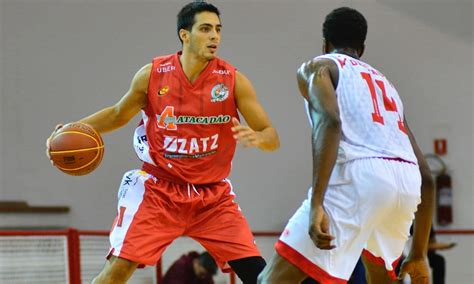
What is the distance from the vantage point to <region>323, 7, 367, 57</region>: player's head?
3926mm

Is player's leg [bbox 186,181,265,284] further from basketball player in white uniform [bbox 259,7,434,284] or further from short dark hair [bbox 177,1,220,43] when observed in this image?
basketball player in white uniform [bbox 259,7,434,284]

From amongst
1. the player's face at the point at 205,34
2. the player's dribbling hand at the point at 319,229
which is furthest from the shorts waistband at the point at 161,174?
the player's dribbling hand at the point at 319,229

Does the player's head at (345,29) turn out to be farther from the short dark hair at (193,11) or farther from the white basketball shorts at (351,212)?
the short dark hair at (193,11)

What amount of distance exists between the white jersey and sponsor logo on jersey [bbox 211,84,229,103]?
1.41m

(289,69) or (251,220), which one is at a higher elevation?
(289,69)

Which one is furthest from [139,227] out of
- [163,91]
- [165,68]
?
[165,68]

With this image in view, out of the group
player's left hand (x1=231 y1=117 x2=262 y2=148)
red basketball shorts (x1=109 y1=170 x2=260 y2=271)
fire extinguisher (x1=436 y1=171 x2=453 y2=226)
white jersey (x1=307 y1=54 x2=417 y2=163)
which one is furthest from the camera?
fire extinguisher (x1=436 y1=171 x2=453 y2=226)

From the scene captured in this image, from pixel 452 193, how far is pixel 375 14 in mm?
2391

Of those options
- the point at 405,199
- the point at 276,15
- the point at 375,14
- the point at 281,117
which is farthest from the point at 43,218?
the point at 405,199

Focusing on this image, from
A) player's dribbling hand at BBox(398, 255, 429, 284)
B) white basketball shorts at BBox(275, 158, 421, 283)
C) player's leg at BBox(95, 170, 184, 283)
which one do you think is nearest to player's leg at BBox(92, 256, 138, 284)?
player's leg at BBox(95, 170, 184, 283)

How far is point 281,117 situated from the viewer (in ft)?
34.2

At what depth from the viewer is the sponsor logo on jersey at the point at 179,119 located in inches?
200

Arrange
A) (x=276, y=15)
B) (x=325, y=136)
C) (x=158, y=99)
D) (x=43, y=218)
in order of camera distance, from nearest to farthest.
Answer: (x=325, y=136)
(x=158, y=99)
(x=43, y=218)
(x=276, y=15)

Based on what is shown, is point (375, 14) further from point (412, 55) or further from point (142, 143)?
point (142, 143)
